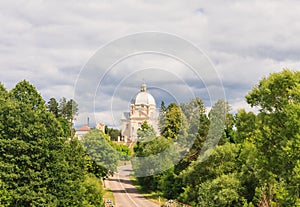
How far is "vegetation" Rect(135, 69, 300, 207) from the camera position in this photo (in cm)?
2055

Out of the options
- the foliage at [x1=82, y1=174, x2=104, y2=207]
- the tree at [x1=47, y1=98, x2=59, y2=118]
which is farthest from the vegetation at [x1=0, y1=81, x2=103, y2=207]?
the tree at [x1=47, y1=98, x2=59, y2=118]

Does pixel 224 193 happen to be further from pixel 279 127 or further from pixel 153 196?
pixel 153 196

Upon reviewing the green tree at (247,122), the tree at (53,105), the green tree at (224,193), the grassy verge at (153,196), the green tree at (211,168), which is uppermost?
the tree at (53,105)

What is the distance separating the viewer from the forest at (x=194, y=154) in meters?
21.6

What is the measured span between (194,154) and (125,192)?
16.9m

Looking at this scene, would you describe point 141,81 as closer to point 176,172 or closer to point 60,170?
point 60,170

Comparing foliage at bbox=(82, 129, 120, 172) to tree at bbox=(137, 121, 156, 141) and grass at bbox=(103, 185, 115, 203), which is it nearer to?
grass at bbox=(103, 185, 115, 203)

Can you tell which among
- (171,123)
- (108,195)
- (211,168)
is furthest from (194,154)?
(108,195)

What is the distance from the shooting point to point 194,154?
45906mm

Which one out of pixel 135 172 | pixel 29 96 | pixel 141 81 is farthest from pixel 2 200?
pixel 135 172

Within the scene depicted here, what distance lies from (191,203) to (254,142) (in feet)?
58.7

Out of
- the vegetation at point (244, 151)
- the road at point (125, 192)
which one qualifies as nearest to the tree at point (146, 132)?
the vegetation at point (244, 151)

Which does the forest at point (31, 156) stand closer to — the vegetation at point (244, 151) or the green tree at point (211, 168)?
the vegetation at point (244, 151)

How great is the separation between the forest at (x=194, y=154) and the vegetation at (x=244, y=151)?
0.05 metres
